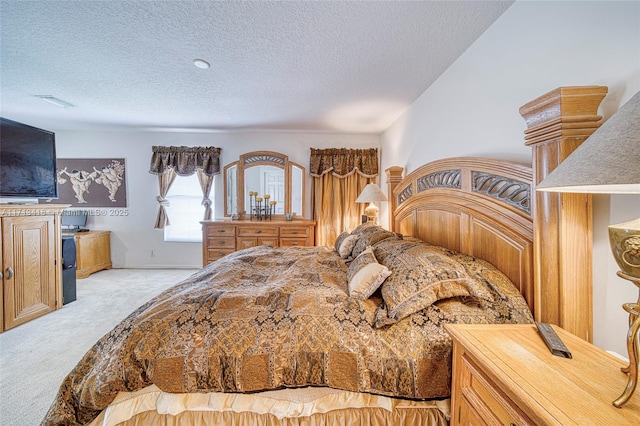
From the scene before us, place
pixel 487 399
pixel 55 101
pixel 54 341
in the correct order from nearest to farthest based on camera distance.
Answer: pixel 487 399
pixel 54 341
pixel 55 101

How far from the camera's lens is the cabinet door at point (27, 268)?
2.43 m

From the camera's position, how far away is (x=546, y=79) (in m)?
1.27

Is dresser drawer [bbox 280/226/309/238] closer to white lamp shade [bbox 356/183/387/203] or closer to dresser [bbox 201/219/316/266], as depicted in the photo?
dresser [bbox 201/219/316/266]

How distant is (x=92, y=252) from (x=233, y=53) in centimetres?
431

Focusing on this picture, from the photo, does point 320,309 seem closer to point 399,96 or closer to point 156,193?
point 399,96

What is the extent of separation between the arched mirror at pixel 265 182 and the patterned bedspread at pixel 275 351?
125 inches

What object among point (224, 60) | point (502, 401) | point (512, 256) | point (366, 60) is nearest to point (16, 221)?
point (224, 60)

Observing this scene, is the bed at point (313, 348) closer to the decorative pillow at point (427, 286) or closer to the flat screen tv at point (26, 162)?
the decorative pillow at point (427, 286)

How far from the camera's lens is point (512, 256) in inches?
50.3

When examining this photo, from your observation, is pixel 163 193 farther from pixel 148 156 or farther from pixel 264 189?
pixel 264 189

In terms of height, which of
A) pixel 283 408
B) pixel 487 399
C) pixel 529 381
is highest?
pixel 529 381

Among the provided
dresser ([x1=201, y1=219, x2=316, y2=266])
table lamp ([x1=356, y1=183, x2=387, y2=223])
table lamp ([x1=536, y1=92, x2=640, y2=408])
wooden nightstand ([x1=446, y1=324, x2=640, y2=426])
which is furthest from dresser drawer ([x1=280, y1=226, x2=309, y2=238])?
table lamp ([x1=536, y1=92, x2=640, y2=408])

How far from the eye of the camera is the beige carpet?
162 centimetres

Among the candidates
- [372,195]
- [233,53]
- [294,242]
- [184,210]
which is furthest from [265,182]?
[233,53]
